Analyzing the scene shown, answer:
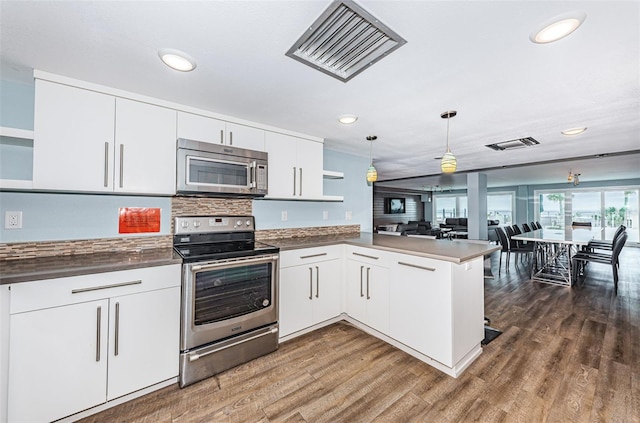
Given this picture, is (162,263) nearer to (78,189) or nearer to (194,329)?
(194,329)

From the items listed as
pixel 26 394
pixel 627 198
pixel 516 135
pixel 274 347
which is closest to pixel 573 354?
pixel 516 135

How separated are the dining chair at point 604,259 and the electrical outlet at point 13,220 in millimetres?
6739

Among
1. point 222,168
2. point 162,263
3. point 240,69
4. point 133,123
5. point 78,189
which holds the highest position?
point 240,69

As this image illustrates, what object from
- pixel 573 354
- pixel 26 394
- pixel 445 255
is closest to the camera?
pixel 26 394

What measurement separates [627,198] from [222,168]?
1225 cm

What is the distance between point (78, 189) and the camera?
1806 millimetres

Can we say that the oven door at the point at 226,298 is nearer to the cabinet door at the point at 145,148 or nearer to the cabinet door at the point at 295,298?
the cabinet door at the point at 295,298

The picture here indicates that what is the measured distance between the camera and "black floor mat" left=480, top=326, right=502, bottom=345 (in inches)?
97.5

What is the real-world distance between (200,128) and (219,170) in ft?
1.36

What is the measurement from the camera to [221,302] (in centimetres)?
203

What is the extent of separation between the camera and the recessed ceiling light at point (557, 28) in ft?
3.96

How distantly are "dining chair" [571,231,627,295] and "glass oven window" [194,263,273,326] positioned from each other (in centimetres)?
505

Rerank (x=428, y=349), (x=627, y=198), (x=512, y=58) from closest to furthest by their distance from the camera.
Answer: (x=512, y=58), (x=428, y=349), (x=627, y=198)

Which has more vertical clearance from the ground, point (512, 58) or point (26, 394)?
point (512, 58)
